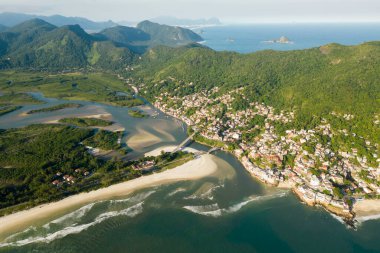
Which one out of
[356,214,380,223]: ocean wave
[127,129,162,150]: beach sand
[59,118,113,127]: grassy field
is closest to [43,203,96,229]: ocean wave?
[127,129,162,150]: beach sand

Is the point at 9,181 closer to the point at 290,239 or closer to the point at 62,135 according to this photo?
the point at 62,135

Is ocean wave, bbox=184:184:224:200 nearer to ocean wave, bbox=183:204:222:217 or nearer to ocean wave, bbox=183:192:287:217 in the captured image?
ocean wave, bbox=183:192:287:217

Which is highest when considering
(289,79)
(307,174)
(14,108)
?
(289,79)

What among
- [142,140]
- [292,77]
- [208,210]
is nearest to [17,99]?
[142,140]

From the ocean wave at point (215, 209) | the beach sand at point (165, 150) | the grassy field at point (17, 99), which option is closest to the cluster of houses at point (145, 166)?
the beach sand at point (165, 150)

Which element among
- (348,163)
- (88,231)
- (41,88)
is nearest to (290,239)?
(348,163)

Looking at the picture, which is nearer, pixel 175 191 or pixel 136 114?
pixel 175 191

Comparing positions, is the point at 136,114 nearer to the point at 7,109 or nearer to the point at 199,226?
the point at 7,109
